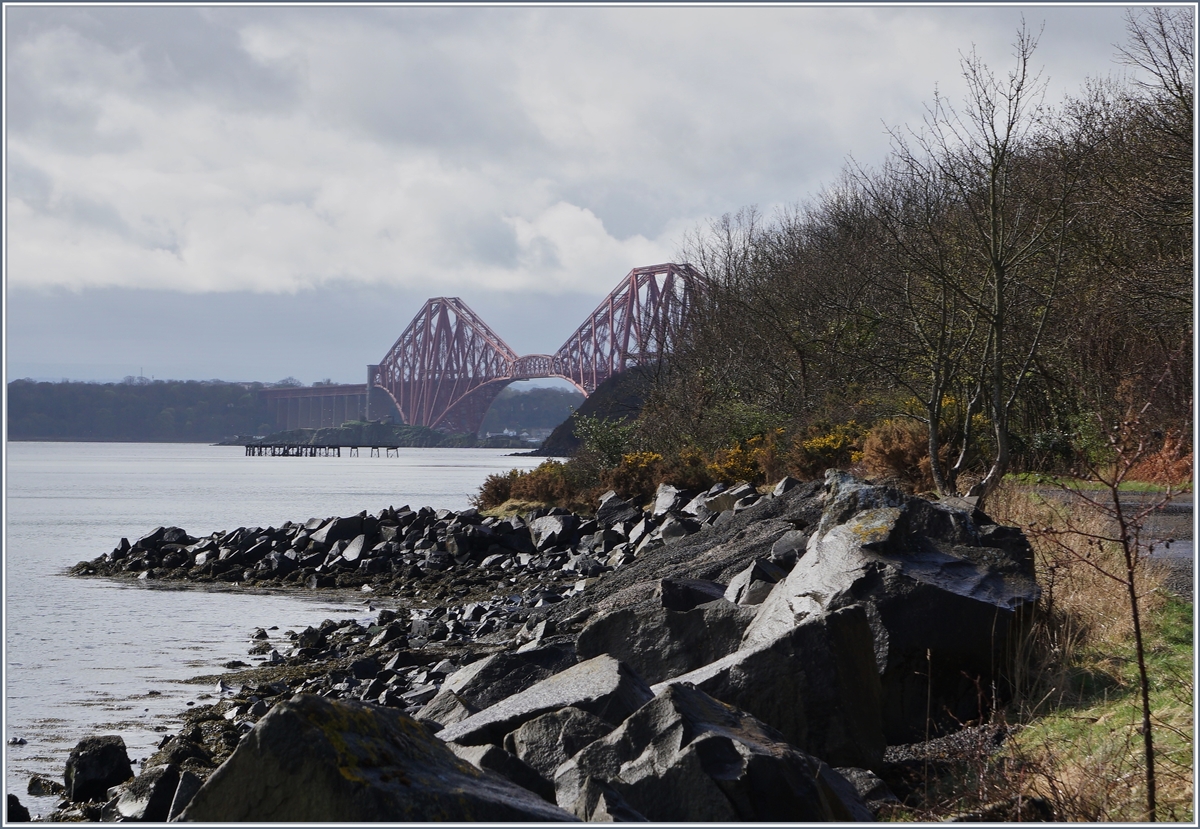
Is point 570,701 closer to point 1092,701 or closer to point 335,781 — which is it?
point 335,781

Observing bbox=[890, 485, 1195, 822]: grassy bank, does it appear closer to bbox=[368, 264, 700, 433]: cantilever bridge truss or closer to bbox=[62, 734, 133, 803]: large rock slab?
bbox=[62, 734, 133, 803]: large rock slab

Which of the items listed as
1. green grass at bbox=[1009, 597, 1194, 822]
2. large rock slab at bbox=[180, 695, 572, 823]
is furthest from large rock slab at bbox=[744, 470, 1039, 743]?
large rock slab at bbox=[180, 695, 572, 823]

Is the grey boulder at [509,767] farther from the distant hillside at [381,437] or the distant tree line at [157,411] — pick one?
the distant hillside at [381,437]

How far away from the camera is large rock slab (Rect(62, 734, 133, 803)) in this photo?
21.1 ft

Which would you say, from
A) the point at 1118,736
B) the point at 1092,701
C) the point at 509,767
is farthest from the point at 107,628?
the point at 1118,736

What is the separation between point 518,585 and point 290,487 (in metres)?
37.8

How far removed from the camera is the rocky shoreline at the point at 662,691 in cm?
348

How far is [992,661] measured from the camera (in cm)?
630

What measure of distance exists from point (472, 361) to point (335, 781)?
10609cm

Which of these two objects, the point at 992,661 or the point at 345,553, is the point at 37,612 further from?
the point at 992,661

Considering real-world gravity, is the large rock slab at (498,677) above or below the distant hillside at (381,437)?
below

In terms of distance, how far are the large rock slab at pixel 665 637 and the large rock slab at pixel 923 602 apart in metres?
0.24

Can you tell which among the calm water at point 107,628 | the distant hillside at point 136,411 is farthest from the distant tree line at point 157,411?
Result: the calm water at point 107,628

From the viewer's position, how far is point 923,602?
6281 mm
